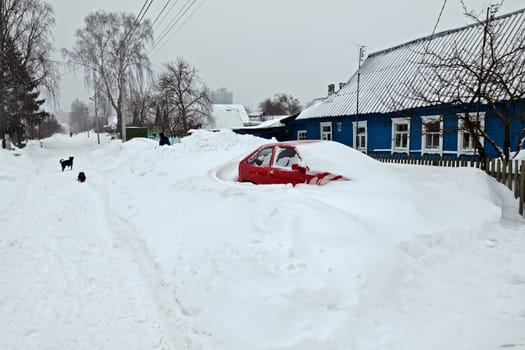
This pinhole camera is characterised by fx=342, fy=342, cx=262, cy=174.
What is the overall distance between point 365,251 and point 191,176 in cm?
549

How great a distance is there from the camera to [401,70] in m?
19.6

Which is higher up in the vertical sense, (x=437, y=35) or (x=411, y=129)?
(x=437, y=35)

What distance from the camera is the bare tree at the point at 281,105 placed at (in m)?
73.2

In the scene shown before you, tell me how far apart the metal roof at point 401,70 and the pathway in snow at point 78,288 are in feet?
44.3

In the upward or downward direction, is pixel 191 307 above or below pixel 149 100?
below

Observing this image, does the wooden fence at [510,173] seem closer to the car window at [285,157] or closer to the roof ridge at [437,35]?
the car window at [285,157]

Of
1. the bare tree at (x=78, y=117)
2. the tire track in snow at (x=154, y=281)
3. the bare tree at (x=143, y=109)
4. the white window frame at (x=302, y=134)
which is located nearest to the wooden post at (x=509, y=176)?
the tire track in snow at (x=154, y=281)

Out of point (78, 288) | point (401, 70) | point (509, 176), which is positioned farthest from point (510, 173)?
point (401, 70)

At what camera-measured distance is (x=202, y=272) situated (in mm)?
3984

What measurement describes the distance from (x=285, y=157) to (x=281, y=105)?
69.2 meters

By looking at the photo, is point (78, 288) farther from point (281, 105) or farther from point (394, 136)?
point (281, 105)

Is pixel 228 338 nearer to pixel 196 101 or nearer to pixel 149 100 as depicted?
pixel 196 101

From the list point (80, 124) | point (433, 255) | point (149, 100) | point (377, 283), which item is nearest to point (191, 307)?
point (377, 283)

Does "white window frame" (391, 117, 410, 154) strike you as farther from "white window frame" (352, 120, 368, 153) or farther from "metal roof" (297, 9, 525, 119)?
"white window frame" (352, 120, 368, 153)
